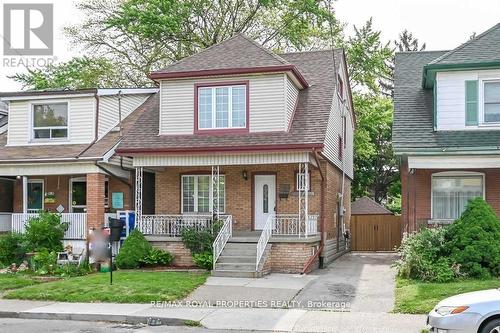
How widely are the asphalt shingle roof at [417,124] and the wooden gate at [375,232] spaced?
298 inches

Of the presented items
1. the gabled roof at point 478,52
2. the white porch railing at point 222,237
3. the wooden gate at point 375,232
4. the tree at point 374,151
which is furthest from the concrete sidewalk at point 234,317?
the tree at point 374,151

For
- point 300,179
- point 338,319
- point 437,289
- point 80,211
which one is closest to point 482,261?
point 437,289

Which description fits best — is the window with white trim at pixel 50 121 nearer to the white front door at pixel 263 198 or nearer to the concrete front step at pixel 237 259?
the white front door at pixel 263 198

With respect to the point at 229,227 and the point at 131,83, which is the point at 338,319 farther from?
the point at 131,83

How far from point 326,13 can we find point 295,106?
16115 millimetres

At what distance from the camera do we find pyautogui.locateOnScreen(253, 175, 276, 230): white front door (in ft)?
71.1

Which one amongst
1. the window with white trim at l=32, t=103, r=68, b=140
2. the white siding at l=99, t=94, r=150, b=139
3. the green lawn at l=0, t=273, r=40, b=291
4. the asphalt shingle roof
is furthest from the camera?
the window with white trim at l=32, t=103, r=68, b=140

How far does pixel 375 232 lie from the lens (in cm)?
2902

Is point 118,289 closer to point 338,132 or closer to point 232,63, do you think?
point 232,63

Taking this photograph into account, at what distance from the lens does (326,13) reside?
3641 cm

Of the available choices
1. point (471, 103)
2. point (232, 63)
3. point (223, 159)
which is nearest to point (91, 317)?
point (223, 159)

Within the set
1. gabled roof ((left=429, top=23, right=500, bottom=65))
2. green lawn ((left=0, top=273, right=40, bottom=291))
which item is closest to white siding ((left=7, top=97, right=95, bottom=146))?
green lawn ((left=0, top=273, right=40, bottom=291))

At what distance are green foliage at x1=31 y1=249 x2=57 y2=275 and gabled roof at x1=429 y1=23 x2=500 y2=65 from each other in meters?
13.6

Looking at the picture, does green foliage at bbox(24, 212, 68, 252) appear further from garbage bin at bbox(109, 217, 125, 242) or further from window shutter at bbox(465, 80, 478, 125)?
window shutter at bbox(465, 80, 478, 125)
